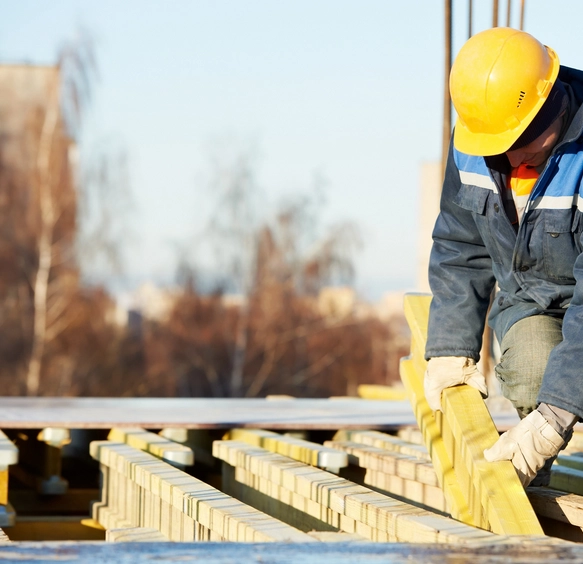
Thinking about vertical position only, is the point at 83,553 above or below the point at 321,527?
above

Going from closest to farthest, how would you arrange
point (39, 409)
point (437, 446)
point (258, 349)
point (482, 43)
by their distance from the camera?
point (482, 43) < point (437, 446) < point (39, 409) < point (258, 349)

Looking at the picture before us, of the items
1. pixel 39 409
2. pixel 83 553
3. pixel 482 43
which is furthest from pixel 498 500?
pixel 39 409

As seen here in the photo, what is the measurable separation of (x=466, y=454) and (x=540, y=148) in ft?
3.42

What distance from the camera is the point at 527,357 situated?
118 inches

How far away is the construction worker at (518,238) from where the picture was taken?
2.67m

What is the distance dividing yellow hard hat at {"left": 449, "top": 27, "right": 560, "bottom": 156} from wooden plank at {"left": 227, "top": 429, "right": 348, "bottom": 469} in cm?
147

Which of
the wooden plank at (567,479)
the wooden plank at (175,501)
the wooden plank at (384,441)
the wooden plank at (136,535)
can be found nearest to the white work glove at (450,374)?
the wooden plank at (567,479)

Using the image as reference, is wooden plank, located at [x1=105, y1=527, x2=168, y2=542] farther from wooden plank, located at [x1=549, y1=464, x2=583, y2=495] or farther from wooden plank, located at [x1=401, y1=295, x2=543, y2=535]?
wooden plank, located at [x1=549, y1=464, x2=583, y2=495]

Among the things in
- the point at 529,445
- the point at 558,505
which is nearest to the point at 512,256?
the point at 529,445

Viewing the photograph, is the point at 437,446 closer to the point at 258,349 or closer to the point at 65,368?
the point at 65,368

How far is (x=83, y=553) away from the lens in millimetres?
1877

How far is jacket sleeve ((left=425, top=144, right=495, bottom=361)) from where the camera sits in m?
3.14

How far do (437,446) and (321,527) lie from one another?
0.54 metres

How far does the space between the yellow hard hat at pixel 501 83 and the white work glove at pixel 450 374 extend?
0.75 meters
